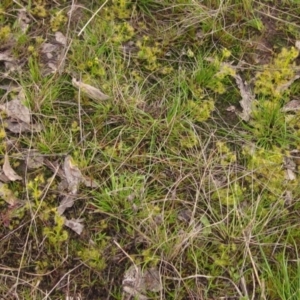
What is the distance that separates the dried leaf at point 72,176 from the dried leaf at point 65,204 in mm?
29

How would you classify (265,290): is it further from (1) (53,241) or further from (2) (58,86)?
(2) (58,86)

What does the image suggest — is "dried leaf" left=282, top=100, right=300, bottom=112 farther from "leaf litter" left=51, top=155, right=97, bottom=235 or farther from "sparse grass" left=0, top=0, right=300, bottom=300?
"leaf litter" left=51, top=155, right=97, bottom=235

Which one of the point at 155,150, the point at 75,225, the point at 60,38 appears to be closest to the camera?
the point at 75,225

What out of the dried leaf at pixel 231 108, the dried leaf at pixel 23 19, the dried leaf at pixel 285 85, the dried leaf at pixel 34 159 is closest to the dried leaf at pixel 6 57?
the dried leaf at pixel 23 19

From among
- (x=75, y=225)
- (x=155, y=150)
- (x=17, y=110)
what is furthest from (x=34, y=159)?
(x=155, y=150)

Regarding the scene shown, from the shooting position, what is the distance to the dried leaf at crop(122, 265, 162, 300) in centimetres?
246

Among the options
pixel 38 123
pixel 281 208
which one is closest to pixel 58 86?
pixel 38 123

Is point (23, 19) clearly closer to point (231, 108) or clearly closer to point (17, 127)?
point (17, 127)

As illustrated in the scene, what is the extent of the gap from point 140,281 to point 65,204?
1.60 ft

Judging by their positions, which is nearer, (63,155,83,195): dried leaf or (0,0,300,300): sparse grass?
(0,0,300,300): sparse grass

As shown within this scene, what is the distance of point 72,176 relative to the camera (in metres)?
2.69

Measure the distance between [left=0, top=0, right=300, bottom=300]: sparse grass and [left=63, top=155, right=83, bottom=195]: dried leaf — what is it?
15 millimetres

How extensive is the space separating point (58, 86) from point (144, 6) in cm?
71

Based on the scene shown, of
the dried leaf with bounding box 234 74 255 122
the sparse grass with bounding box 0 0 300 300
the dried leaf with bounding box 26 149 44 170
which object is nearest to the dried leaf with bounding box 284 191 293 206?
the sparse grass with bounding box 0 0 300 300
